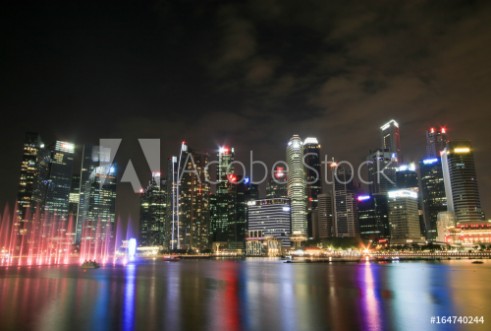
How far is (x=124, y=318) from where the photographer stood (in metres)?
27.4

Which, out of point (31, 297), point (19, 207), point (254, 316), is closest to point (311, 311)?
point (254, 316)

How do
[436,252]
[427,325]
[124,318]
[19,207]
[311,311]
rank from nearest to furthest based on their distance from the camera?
[427,325]
[124,318]
[311,311]
[436,252]
[19,207]

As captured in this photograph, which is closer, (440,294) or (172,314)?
(172,314)

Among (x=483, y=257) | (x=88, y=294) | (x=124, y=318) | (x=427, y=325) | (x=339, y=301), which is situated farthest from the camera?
(x=483, y=257)

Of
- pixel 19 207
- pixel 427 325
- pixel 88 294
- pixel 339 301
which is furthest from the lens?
pixel 19 207

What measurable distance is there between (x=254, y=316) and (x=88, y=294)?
2150cm

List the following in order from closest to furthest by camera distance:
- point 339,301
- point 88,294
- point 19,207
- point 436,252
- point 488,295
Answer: point 339,301
point 488,295
point 88,294
point 436,252
point 19,207

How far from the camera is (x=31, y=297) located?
37.0 metres

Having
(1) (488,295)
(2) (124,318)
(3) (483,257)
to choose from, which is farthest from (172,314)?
(3) (483,257)

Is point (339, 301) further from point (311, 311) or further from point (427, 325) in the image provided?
point (427, 325)

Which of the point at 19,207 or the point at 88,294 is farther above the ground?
the point at 19,207

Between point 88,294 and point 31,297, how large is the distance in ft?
17.8

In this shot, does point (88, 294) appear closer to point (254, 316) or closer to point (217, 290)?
point (217, 290)

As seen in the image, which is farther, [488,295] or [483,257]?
[483,257]
